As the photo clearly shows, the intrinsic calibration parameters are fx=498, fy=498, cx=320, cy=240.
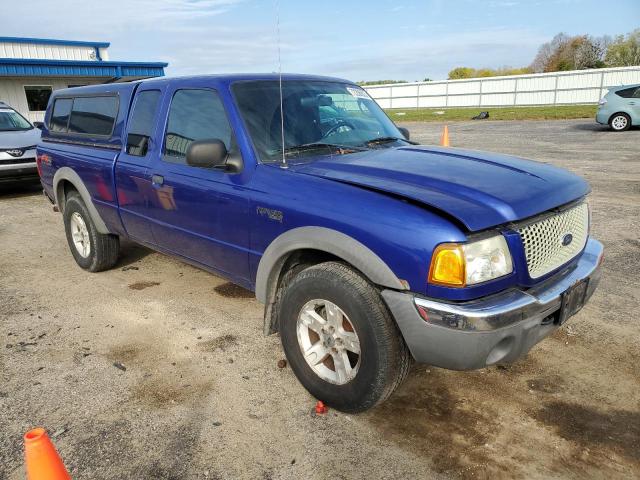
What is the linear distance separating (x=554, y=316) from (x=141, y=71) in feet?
82.2

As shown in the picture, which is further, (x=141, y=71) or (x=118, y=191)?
(x=141, y=71)

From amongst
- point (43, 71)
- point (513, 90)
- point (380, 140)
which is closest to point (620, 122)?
point (380, 140)

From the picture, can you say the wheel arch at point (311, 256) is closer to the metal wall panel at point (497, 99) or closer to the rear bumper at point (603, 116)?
the rear bumper at point (603, 116)

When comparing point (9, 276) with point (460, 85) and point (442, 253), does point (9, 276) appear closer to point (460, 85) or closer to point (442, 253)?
point (442, 253)

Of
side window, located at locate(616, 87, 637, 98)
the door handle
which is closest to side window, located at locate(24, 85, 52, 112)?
the door handle

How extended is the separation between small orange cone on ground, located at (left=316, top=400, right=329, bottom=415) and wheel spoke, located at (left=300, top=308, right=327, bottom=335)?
17.2 inches

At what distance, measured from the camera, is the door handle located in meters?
3.83

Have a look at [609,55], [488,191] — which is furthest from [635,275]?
[609,55]

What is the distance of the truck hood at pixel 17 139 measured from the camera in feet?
31.2

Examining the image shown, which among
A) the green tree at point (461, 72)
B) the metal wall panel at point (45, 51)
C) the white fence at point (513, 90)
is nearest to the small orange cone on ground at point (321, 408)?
the metal wall panel at point (45, 51)

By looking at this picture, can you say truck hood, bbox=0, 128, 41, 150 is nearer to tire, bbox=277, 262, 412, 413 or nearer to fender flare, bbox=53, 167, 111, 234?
fender flare, bbox=53, 167, 111, 234

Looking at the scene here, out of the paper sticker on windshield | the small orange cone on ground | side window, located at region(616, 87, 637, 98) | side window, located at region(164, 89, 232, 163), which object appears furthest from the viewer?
side window, located at region(616, 87, 637, 98)

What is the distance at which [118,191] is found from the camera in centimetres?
444

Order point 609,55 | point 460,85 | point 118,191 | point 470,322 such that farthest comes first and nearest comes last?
point 609,55
point 460,85
point 118,191
point 470,322
